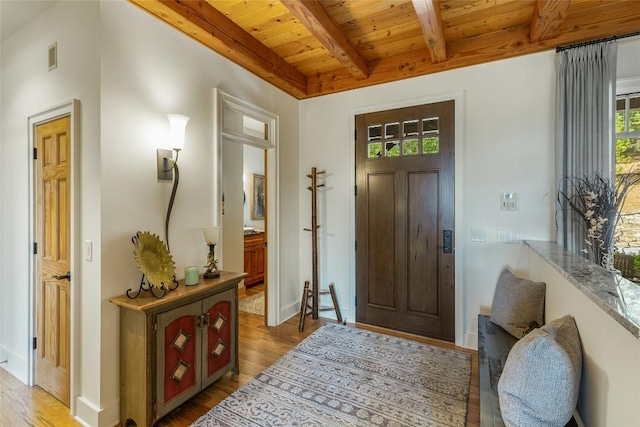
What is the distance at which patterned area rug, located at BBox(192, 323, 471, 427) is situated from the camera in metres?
1.92

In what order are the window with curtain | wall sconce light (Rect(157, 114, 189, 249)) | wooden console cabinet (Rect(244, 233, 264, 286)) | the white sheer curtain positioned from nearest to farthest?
wall sconce light (Rect(157, 114, 189, 249)) < the white sheer curtain < the window with curtain < wooden console cabinet (Rect(244, 233, 264, 286))

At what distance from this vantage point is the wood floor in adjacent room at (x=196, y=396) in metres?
1.94

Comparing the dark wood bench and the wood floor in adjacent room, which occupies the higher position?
the dark wood bench

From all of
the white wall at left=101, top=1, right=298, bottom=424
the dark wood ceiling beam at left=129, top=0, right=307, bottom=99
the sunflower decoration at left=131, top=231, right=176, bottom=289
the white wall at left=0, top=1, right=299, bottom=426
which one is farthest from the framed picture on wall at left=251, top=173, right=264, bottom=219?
the sunflower decoration at left=131, top=231, right=176, bottom=289

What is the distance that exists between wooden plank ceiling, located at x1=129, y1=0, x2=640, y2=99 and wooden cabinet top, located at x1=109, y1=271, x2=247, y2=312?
1.96 m

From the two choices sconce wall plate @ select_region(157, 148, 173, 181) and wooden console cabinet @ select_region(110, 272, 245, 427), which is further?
sconce wall plate @ select_region(157, 148, 173, 181)

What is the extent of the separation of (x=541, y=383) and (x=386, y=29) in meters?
2.79

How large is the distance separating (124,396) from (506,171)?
348cm

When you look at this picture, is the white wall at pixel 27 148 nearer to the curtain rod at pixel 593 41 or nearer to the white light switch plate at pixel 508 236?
the white light switch plate at pixel 508 236

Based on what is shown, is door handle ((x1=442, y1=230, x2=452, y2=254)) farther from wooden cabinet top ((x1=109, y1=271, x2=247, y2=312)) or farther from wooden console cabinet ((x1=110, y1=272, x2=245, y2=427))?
wooden console cabinet ((x1=110, y1=272, x2=245, y2=427))

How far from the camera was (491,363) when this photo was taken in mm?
1790

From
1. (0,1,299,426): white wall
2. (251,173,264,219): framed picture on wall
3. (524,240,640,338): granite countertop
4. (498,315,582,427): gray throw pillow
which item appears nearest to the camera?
(524,240,640,338): granite countertop

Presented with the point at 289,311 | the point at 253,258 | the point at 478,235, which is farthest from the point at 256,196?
the point at 478,235

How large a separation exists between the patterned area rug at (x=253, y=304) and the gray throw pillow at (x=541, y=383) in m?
3.11
